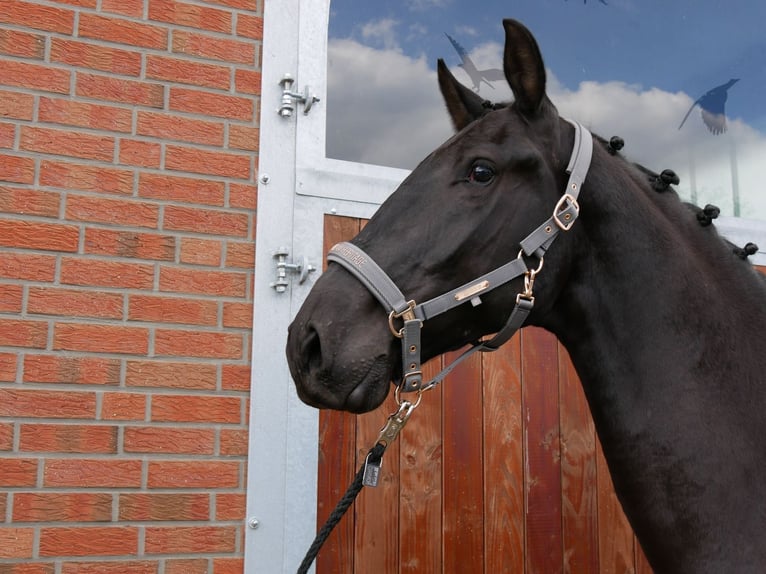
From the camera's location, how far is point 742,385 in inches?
67.0

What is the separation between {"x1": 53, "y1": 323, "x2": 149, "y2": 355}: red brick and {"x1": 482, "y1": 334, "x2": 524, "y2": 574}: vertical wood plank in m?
1.27

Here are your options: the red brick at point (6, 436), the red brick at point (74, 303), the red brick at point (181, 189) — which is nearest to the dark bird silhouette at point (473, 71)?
the red brick at point (181, 189)

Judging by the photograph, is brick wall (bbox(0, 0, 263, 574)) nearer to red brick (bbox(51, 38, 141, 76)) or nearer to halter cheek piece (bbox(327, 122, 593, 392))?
red brick (bbox(51, 38, 141, 76))

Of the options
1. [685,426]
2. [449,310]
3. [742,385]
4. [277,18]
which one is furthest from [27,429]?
[742,385]

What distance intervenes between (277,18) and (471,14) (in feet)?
3.21

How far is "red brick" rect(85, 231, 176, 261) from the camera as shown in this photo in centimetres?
236

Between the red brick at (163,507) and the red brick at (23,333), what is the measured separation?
55 cm

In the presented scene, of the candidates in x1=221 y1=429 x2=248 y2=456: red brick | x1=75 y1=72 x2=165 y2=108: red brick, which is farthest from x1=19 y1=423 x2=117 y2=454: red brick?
x1=75 y1=72 x2=165 y2=108: red brick

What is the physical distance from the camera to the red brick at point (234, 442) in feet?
7.88

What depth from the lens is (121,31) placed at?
97.3 inches

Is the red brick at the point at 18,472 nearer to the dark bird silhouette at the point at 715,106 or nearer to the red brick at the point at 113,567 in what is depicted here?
the red brick at the point at 113,567

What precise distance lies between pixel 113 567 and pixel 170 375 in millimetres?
605

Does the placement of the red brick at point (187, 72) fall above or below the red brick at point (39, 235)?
above

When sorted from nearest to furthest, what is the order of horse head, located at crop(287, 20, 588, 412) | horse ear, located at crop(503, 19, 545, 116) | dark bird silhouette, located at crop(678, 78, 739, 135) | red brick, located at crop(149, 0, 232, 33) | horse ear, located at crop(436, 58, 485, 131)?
horse head, located at crop(287, 20, 588, 412) < horse ear, located at crop(503, 19, 545, 116) < horse ear, located at crop(436, 58, 485, 131) < red brick, located at crop(149, 0, 232, 33) < dark bird silhouette, located at crop(678, 78, 739, 135)
